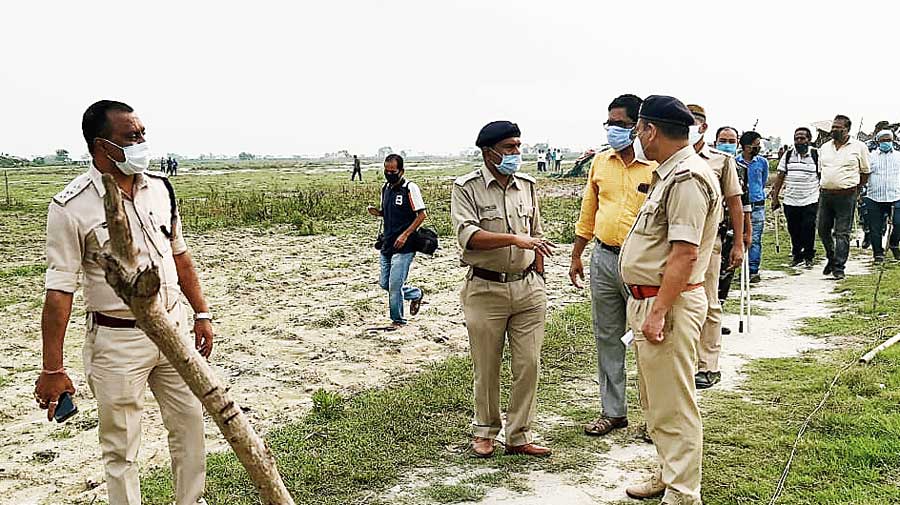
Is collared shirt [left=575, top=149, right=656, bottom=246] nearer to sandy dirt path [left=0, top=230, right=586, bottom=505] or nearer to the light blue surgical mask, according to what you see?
the light blue surgical mask

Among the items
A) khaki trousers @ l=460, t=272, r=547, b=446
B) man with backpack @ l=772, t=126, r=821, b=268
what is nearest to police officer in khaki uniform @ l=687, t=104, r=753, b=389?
khaki trousers @ l=460, t=272, r=547, b=446

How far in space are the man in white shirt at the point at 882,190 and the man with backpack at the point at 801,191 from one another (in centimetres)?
71

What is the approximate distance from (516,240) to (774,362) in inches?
126

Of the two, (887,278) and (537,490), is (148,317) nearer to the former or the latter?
(537,490)

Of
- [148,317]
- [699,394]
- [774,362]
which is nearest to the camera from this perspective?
[148,317]

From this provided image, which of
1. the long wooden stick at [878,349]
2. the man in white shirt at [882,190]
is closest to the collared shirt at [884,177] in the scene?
the man in white shirt at [882,190]

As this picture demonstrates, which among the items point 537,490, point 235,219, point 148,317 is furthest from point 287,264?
point 148,317

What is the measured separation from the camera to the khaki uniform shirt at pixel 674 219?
340cm

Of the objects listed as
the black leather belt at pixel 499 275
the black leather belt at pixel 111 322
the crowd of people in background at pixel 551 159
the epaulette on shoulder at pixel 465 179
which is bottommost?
the crowd of people in background at pixel 551 159

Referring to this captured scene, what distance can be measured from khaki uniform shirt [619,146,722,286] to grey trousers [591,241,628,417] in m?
1.10

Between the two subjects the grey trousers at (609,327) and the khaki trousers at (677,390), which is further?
the grey trousers at (609,327)

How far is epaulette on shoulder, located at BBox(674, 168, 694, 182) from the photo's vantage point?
11.2 ft

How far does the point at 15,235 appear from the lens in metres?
15.6

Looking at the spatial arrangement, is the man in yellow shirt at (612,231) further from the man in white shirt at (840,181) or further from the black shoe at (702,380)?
the man in white shirt at (840,181)
